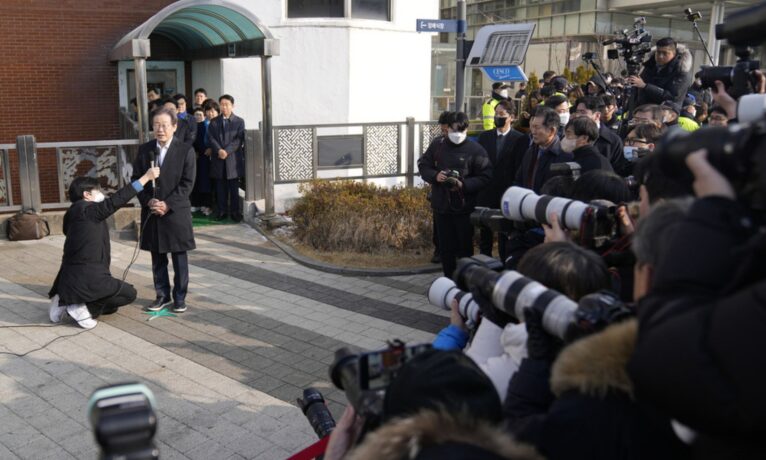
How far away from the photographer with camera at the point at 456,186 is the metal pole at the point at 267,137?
403cm

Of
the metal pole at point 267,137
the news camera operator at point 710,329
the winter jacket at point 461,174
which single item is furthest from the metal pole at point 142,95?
the news camera operator at point 710,329

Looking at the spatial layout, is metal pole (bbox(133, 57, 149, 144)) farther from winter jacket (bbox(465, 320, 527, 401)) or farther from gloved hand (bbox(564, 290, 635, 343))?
gloved hand (bbox(564, 290, 635, 343))

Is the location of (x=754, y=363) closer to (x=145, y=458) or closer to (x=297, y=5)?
(x=145, y=458)

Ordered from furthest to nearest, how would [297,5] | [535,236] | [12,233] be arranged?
[297,5], [12,233], [535,236]

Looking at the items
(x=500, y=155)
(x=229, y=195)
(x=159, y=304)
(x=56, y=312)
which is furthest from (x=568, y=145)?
(x=229, y=195)

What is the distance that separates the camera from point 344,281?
8.23 metres

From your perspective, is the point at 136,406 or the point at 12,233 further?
the point at 12,233

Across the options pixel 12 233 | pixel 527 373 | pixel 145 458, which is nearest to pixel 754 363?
pixel 527 373

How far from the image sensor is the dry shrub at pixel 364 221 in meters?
9.30

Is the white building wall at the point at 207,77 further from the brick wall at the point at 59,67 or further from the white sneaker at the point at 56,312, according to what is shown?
the white sneaker at the point at 56,312

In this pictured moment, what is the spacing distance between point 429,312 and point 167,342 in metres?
2.51

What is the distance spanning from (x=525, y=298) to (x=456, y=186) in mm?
5171

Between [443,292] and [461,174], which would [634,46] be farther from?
[443,292]

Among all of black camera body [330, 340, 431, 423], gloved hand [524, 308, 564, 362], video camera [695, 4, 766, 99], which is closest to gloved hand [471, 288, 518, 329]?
gloved hand [524, 308, 564, 362]
